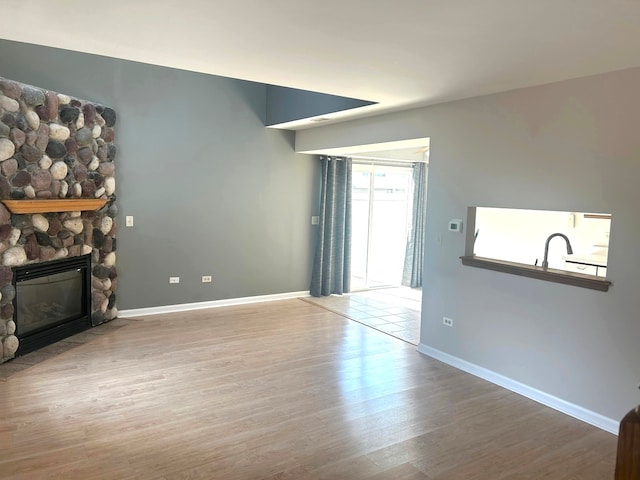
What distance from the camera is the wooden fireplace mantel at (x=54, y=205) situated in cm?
413

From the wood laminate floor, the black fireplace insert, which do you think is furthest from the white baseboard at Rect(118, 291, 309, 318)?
the wood laminate floor

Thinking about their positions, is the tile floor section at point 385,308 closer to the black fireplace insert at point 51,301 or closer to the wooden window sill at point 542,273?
the wooden window sill at point 542,273

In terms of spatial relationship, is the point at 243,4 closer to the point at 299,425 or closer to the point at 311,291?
the point at 299,425

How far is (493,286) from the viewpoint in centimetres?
410

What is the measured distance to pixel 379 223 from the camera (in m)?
7.98

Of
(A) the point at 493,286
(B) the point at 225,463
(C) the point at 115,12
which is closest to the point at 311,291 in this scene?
(A) the point at 493,286

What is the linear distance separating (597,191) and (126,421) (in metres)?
3.73

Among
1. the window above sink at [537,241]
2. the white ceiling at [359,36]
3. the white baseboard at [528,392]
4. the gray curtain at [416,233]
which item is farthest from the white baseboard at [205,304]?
the white ceiling at [359,36]

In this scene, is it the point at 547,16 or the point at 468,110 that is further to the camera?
the point at 468,110

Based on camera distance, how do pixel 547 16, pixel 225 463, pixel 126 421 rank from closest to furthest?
pixel 547 16
pixel 225 463
pixel 126 421

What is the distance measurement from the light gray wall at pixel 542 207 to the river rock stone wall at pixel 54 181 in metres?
3.37

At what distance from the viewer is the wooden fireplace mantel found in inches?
163

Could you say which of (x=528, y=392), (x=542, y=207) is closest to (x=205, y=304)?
(x=528, y=392)

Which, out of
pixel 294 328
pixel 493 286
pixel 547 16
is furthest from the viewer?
pixel 294 328
